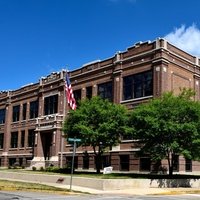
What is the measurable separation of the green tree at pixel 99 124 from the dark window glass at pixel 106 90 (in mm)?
9261

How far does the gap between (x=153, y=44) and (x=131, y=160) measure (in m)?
11.9

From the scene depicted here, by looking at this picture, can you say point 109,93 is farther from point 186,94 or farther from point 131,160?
point 186,94

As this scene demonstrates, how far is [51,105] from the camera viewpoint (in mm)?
57562

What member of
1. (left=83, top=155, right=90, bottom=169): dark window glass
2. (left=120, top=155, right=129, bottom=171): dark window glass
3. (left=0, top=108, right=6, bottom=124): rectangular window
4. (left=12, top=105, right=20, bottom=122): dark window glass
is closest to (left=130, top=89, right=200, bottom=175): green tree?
(left=120, top=155, right=129, bottom=171): dark window glass

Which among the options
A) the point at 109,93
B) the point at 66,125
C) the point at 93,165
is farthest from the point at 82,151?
the point at 66,125

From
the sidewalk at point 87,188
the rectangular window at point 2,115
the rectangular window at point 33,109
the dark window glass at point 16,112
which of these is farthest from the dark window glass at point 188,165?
the rectangular window at point 2,115

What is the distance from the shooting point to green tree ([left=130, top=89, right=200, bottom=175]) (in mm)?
32156

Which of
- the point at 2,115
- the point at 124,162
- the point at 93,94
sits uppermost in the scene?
the point at 93,94

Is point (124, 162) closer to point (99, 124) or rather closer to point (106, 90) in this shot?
point (99, 124)

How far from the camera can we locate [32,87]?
63.2 meters

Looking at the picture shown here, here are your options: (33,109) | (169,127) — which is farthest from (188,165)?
(33,109)

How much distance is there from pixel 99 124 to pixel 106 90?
12.3 metres

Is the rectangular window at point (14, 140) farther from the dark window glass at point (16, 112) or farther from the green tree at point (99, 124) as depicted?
the green tree at point (99, 124)

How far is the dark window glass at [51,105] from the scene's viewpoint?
186 feet
